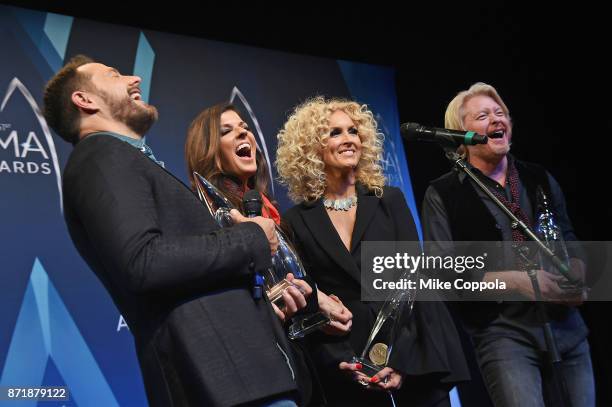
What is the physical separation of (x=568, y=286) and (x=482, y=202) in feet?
1.88

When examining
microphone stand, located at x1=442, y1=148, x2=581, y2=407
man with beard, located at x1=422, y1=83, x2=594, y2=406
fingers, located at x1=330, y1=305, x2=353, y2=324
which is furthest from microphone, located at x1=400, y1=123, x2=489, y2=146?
fingers, located at x1=330, y1=305, x2=353, y2=324

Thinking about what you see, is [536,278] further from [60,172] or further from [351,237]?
[60,172]

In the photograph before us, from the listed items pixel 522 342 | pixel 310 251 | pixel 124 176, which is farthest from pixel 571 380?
pixel 124 176

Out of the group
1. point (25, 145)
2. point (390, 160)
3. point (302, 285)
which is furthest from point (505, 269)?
point (25, 145)

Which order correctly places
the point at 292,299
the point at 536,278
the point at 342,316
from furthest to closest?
1. the point at 536,278
2. the point at 342,316
3. the point at 292,299

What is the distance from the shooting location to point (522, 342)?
2977 millimetres

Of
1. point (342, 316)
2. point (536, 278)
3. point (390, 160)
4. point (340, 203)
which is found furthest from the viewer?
point (390, 160)

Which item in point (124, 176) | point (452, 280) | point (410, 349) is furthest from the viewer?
point (452, 280)

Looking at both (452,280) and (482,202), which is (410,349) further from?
(482,202)

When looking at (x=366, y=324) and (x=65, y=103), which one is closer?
(x=65, y=103)

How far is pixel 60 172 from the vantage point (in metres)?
3.42

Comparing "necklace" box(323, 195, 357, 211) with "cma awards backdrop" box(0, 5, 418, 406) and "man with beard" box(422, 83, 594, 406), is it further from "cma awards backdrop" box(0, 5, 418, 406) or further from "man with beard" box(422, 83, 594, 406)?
"cma awards backdrop" box(0, 5, 418, 406)

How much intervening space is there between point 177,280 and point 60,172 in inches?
77.9

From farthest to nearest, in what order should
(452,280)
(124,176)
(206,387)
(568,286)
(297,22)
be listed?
1. (297,22)
2. (452,280)
3. (568,286)
4. (124,176)
5. (206,387)
